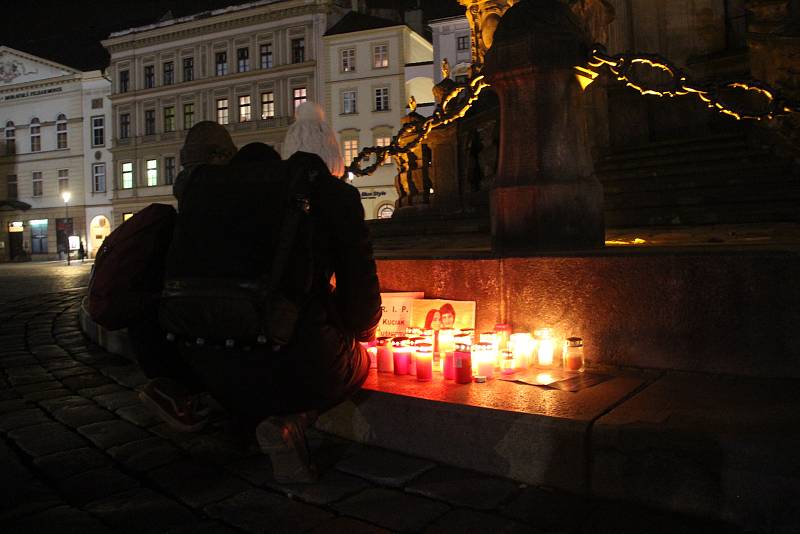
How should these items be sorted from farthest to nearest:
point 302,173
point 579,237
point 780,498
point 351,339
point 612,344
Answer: point 579,237, point 612,344, point 351,339, point 302,173, point 780,498

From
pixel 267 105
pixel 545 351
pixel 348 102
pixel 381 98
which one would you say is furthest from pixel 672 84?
pixel 267 105

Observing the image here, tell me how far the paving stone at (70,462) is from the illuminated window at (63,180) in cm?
5374

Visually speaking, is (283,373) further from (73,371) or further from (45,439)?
(73,371)

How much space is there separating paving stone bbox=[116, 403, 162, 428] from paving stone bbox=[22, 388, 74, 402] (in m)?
0.71

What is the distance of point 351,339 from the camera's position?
2.86m

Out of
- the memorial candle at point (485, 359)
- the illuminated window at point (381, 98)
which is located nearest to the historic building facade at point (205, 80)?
the illuminated window at point (381, 98)

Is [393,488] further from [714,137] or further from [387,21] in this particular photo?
[387,21]

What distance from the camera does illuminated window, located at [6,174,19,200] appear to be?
53.3m

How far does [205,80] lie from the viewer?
46.6 metres

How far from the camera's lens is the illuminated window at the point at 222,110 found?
46344 mm

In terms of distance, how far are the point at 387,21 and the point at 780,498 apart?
1717 inches

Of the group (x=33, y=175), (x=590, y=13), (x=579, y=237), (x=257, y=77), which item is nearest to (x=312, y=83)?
(x=257, y=77)

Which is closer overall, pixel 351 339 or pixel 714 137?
pixel 351 339

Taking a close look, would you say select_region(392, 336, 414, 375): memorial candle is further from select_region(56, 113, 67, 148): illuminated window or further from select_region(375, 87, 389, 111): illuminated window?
select_region(56, 113, 67, 148): illuminated window
